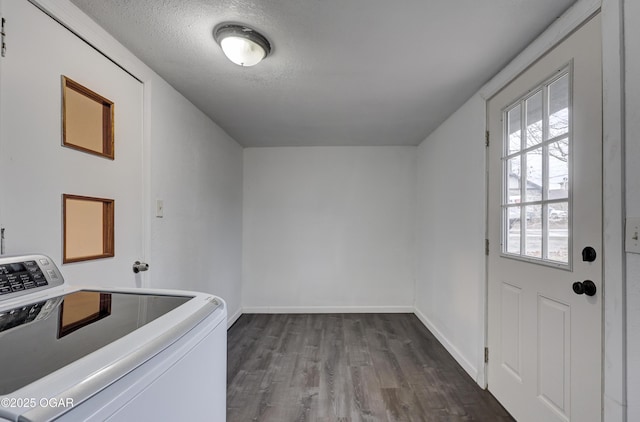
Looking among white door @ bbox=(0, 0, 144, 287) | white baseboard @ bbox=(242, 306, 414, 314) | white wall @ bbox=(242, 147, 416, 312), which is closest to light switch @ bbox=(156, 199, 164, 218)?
white door @ bbox=(0, 0, 144, 287)

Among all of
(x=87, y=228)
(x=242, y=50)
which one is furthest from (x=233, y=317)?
(x=242, y=50)

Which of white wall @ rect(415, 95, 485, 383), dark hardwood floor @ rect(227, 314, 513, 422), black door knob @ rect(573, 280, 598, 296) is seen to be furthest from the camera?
white wall @ rect(415, 95, 485, 383)

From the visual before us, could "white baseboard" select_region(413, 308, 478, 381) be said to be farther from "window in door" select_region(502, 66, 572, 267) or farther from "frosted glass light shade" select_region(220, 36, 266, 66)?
"frosted glass light shade" select_region(220, 36, 266, 66)

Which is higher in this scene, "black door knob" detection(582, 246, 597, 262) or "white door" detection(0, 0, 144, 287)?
"white door" detection(0, 0, 144, 287)

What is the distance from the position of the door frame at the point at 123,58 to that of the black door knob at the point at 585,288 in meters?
2.33

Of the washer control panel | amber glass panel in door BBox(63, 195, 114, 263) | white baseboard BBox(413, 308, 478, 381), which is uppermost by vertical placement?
amber glass panel in door BBox(63, 195, 114, 263)

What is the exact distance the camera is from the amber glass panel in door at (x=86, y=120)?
132 centimetres

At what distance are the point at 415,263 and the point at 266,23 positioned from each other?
127 inches

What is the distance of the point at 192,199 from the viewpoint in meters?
2.46

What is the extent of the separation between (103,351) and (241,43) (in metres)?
1.50

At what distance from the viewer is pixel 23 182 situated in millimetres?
1129

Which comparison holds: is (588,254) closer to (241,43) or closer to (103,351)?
(103,351)

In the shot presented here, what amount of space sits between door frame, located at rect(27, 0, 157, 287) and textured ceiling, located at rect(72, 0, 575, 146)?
43mm

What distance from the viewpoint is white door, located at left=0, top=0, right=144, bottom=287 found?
1084 mm
